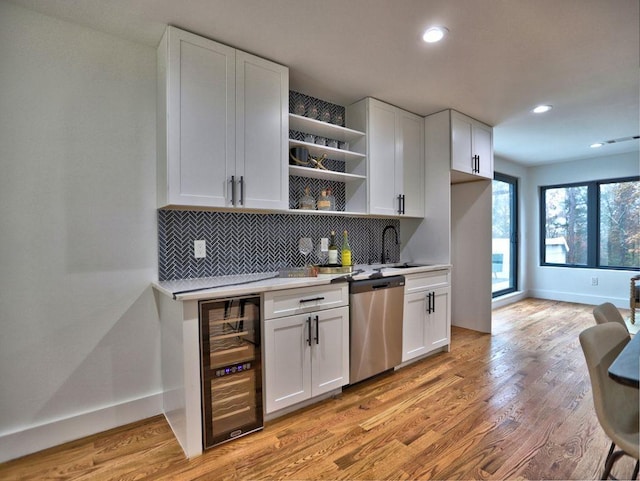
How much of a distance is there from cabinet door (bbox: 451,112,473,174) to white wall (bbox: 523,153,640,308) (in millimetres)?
3329

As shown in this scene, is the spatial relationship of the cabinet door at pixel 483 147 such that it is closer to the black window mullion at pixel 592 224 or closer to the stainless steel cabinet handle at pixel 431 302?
the stainless steel cabinet handle at pixel 431 302

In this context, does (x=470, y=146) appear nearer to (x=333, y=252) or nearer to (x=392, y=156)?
(x=392, y=156)

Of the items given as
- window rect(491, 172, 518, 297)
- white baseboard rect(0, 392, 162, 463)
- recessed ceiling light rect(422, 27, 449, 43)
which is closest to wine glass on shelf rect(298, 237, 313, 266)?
white baseboard rect(0, 392, 162, 463)

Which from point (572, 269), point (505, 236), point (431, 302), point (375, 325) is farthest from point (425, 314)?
point (572, 269)

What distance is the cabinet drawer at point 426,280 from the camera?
3016 millimetres

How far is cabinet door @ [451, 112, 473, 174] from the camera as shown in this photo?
342cm

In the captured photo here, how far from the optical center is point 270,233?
9.15ft

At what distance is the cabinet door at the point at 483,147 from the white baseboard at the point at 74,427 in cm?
388

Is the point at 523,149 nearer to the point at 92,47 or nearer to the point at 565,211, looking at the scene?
the point at 565,211

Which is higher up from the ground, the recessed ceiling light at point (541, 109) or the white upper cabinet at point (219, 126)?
the recessed ceiling light at point (541, 109)

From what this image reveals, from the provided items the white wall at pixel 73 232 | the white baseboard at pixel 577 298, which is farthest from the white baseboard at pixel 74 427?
the white baseboard at pixel 577 298

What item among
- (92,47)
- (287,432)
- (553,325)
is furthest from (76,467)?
(553,325)

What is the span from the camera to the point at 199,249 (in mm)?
2398

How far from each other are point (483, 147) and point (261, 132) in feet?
9.06
